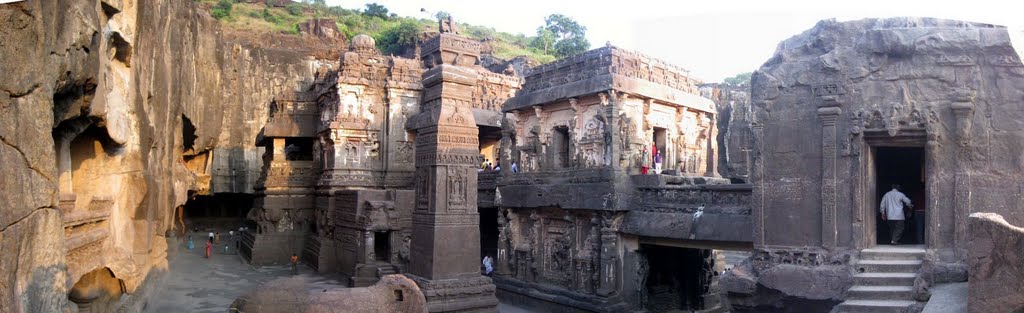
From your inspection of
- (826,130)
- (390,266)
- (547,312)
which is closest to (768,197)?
(826,130)

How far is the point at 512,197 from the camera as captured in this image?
56.0 feet

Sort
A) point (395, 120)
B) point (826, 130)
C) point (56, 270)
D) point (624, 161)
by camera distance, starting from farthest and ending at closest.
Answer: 1. point (395, 120)
2. point (624, 161)
3. point (826, 130)
4. point (56, 270)

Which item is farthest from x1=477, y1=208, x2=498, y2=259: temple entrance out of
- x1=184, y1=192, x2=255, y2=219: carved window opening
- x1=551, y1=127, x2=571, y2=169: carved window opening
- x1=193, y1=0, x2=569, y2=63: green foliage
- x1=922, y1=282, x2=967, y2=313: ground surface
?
x1=193, y1=0, x2=569, y2=63: green foliage

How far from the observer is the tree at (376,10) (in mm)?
59625

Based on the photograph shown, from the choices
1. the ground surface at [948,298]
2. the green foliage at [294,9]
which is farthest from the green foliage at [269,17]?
the ground surface at [948,298]

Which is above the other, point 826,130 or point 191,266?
point 826,130

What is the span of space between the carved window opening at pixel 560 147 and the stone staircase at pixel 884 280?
8751 mm

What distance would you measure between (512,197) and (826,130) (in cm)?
925

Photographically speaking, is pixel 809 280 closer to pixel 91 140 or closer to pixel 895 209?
pixel 895 209

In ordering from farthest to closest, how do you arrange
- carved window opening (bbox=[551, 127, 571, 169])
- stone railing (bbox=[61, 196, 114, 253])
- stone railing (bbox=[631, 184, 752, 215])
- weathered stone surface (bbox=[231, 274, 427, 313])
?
carved window opening (bbox=[551, 127, 571, 169]), stone railing (bbox=[631, 184, 752, 215]), weathered stone surface (bbox=[231, 274, 427, 313]), stone railing (bbox=[61, 196, 114, 253])

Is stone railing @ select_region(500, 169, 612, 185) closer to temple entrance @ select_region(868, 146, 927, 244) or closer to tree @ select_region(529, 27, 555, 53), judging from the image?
temple entrance @ select_region(868, 146, 927, 244)

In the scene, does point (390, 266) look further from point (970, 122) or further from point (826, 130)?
point (970, 122)

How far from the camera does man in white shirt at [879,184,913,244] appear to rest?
9.27m

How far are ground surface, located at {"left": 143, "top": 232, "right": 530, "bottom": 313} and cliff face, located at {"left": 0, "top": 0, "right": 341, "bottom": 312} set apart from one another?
44.7 inches
